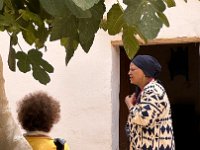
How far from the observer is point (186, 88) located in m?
6.30

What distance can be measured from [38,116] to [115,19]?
5.56ft

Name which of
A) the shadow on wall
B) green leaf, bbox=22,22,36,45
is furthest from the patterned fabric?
the shadow on wall

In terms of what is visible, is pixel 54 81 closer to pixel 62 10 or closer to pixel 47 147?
pixel 47 147

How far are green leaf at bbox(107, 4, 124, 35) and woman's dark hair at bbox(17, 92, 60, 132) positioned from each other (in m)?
1.61

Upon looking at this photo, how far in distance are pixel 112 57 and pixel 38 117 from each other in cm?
169

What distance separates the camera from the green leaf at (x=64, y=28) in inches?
47.6

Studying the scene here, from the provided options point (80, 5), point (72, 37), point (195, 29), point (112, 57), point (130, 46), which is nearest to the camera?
point (80, 5)

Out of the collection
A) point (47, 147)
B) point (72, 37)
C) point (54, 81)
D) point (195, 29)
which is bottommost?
point (47, 147)

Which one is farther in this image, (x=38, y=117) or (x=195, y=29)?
(x=195, y=29)

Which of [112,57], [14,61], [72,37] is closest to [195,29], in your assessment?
[112,57]

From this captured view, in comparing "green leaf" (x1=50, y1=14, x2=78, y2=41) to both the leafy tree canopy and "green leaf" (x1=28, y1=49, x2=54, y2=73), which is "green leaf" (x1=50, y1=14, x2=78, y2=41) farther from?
"green leaf" (x1=28, y1=49, x2=54, y2=73)

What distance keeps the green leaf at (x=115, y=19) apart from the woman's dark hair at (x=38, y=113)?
161 cm

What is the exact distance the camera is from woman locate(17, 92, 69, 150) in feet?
9.65

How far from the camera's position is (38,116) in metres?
3.02
